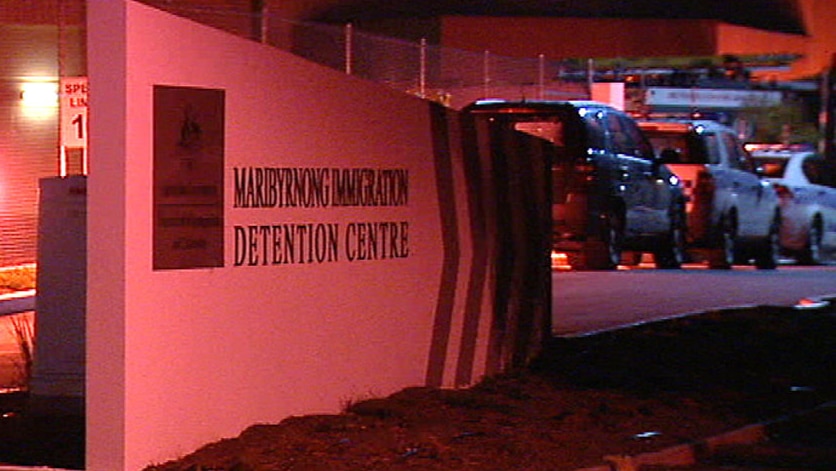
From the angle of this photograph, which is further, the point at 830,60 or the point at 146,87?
the point at 830,60

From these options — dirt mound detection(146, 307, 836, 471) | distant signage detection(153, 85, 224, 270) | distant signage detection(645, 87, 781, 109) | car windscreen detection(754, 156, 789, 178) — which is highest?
distant signage detection(645, 87, 781, 109)

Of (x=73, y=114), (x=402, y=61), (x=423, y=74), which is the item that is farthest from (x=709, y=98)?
(x=73, y=114)

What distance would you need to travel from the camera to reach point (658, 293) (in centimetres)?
1936

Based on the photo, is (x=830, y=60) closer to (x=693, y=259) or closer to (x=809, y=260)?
(x=809, y=260)

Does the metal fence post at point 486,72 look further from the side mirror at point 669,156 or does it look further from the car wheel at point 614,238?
the car wheel at point 614,238

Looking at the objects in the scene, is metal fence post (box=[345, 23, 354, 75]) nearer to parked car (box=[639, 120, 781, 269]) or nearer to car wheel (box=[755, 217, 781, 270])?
parked car (box=[639, 120, 781, 269])

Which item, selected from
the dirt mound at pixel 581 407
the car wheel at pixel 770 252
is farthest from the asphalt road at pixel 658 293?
the car wheel at pixel 770 252

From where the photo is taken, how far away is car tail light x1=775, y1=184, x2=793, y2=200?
27.5 m

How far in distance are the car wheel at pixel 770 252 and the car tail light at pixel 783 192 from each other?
794 millimetres

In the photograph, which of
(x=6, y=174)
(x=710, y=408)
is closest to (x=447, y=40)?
(x=6, y=174)

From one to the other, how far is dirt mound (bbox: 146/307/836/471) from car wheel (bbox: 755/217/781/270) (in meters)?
10.4

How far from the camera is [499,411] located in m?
11.5

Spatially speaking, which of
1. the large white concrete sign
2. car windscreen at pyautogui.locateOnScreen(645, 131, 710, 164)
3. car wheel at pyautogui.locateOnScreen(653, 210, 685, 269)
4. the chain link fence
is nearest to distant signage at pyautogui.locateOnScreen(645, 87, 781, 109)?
the chain link fence

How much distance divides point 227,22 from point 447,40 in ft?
39.0
